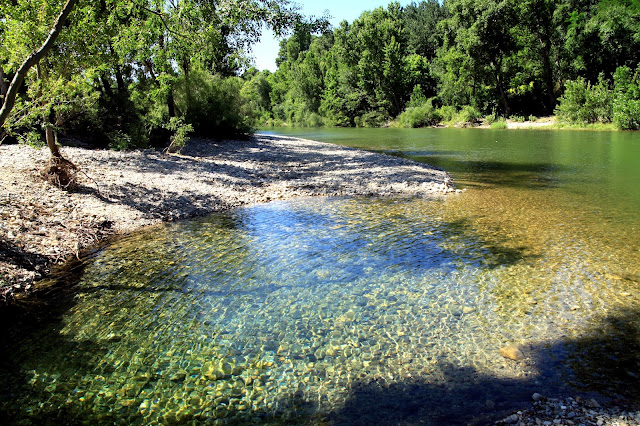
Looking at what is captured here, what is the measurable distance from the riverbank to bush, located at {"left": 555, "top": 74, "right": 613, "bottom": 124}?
32761mm

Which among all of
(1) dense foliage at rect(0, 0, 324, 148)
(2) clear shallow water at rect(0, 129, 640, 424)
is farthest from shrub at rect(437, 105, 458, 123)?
(2) clear shallow water at rect(0, 129, 640, 424)

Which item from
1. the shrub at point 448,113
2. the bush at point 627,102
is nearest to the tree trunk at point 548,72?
the shrub at point 448,113

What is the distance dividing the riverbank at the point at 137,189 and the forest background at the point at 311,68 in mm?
1654

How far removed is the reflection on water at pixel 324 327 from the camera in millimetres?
4406

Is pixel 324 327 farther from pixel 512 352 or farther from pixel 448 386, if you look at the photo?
pixel 512 352

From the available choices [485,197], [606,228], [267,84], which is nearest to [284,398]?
[606,228]

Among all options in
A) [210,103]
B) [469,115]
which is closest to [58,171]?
[210,103]

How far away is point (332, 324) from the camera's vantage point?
5.98 metres

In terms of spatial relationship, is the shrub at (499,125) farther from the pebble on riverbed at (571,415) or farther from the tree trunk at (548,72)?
the pebble on riverbed at (571,415)

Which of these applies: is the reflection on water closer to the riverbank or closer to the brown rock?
the brown rock

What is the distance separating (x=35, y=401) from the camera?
443cm

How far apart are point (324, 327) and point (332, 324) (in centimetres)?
14

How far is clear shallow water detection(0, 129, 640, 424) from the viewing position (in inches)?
174

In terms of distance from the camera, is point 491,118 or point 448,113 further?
point 448,113
